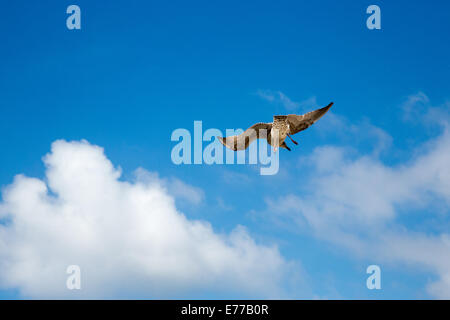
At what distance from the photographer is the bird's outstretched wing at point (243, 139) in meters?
37.6

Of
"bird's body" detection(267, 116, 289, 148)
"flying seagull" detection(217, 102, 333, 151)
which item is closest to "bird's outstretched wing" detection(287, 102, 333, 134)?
"flying seagull" detection(217, 102, 333, 151)

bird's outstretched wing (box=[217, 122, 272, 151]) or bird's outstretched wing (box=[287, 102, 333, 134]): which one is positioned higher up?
bird's outstretched wing (box=[287, 102, 333, 134])

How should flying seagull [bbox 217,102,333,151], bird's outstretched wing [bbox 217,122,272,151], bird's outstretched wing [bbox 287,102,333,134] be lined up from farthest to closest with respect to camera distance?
bird's outstretched wing [bbox 217,122,272,151] < flying seagull [bbox 217,102,333,151] < bird's outstretched wing [bbox 287,102,333,134]

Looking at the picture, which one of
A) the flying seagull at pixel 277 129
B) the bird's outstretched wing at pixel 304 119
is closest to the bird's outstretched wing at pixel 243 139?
the flying seagull at pixel 277 129

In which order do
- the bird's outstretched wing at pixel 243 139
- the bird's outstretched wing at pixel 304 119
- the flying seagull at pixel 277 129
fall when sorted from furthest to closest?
1. the bird's outstretched wing at pixel 243 139
2. the flying seagull at pixel 277 129
3. the bird's outstretched wing at pixel 304 119

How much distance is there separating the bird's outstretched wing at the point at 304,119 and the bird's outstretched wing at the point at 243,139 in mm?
2260

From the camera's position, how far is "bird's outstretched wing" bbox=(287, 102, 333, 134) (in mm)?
35688

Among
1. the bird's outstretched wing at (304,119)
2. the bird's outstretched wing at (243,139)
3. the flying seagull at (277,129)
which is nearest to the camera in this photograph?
the bird's outstretched wing at (304,119)

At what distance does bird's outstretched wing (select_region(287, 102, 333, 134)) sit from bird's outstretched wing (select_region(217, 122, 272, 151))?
2260 mm

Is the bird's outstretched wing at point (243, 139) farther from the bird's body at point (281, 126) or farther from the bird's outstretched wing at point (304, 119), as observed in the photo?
the bird's outstretched wing at point (304, 119)

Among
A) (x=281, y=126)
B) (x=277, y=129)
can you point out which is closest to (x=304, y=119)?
(x=281, y=126)

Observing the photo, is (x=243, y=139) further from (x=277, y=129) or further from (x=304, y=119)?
(x=304, y=119)

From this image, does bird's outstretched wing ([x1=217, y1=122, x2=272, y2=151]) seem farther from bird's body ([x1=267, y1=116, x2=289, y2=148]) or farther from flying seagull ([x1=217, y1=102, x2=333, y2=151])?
bird's body ([x1=267, y1=116, x2=289, y2=148])
